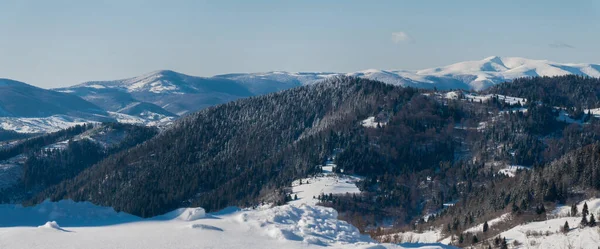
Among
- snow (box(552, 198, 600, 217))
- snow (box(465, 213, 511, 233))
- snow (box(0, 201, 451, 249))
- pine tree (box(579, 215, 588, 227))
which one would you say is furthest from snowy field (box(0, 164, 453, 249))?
snow (box(552, 198, 600, 217))

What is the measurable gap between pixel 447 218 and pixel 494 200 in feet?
40.9

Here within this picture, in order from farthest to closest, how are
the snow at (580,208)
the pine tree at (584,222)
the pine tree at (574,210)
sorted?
the snow at (580,208) → the pine tree at (574,210) → the pine tree at (584,222)

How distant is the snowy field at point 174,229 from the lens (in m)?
42.5

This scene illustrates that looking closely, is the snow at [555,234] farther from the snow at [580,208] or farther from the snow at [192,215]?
the snow at [192,215]

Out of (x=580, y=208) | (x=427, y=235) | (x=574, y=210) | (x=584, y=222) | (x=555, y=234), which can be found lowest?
(x=427, y=235)

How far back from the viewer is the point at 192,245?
42.6 metres

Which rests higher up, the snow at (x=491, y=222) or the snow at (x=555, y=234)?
the snow at (x=555, y=234)

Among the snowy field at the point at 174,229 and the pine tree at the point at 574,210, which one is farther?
the pine tree at the point at 574,210

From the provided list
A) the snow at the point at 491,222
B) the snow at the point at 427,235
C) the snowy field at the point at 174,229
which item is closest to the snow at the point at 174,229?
the snowy field at the point at 174,229

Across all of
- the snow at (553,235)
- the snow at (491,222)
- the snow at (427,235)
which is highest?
the snow at (553,235)

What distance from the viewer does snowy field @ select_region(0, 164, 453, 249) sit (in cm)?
4250

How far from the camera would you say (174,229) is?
4544 cm

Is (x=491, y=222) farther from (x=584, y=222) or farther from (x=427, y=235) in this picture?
(x=584, y=222)

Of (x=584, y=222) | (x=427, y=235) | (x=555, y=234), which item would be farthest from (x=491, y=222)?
(x=584, y=222)
